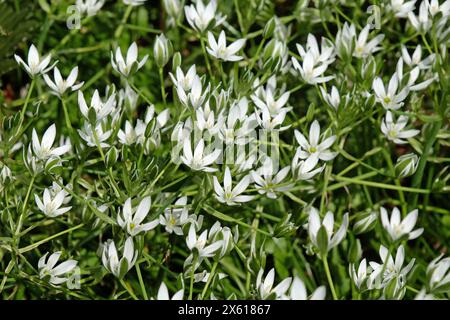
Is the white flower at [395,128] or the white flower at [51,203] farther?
the white flower at [395,128]

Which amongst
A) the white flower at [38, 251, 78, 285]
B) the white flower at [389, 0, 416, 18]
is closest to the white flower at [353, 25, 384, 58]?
the white flower at [389, 0, 416, 18]

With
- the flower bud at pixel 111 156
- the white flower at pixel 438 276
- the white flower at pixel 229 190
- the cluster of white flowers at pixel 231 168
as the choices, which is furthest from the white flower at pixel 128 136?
the white flower at pixel 438 276

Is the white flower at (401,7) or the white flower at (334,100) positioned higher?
the white flower at (401,7)

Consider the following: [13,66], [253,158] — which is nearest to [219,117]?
[253,158]

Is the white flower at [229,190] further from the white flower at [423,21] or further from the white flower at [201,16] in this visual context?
the white flower at [423,21]

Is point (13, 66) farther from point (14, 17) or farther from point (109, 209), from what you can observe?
point (109, 209)

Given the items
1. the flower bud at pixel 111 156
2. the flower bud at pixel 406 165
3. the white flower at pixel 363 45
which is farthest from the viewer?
the white flower at pixel 363 45

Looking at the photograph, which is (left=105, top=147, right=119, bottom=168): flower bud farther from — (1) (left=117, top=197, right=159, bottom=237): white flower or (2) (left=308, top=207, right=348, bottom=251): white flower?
(2) (left=308, top=207, right=348, bottom=251): white flower
